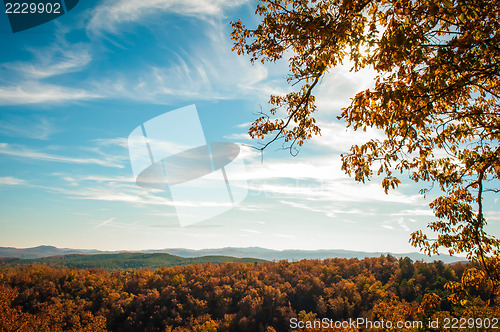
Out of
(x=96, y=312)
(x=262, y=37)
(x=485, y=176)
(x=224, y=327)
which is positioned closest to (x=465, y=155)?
(x=485, y=176)

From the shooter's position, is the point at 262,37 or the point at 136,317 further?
the point at 136,317

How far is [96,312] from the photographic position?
4266 centimetres

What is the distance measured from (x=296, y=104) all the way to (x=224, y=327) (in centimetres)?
3953

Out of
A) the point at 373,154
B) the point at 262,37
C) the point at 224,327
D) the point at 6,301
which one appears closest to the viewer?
the point at 373,154

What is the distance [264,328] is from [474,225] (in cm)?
4080

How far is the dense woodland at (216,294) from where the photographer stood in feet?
133

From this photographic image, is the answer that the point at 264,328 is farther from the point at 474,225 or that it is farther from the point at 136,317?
the point at 474,225

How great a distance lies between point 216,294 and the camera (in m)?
46.6

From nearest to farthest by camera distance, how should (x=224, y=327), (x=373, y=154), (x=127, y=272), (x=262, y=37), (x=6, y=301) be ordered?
(x=373, y=154), (x=262, y=37), (x=6, y=301), (x=224, y=327), (x=127, y=272)

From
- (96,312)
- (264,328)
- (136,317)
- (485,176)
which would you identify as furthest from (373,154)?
(96,312)

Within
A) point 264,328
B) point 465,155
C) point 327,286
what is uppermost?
point 465,155

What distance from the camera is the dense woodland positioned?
133 feet

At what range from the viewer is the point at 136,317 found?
4238 centimetres

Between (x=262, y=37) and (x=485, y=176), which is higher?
(x=262, y=37)
